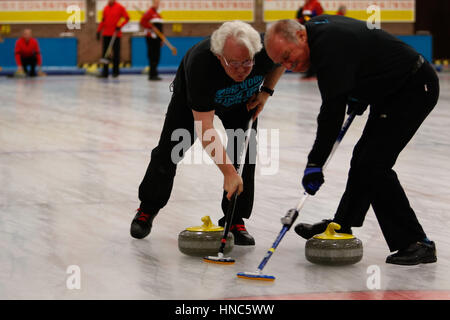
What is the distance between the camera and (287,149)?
28.4 feet

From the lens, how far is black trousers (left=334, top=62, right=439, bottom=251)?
423 centimetres

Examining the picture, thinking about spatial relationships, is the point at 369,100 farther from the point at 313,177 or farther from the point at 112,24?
the point at 112,24

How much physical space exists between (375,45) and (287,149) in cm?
460

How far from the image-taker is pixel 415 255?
172 inches

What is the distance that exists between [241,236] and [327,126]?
3.68 feet

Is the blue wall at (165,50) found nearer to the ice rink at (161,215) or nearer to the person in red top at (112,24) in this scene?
the person in red top at (112,24)

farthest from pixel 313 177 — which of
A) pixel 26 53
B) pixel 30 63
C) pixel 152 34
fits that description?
pixel 30 63

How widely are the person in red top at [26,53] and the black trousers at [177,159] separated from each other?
16.0 m

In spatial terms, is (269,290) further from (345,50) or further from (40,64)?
(40,64)

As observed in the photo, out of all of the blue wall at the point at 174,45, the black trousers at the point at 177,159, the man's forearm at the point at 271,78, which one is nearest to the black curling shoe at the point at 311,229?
the black trousers at the point at 177,159

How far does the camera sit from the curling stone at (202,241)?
14.8 feet

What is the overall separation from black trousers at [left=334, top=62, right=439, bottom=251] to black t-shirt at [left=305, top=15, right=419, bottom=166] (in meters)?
0.08

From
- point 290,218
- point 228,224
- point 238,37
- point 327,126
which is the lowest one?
point 228,224

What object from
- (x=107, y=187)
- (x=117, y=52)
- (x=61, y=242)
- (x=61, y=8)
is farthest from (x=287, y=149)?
(x=61, y=8)
